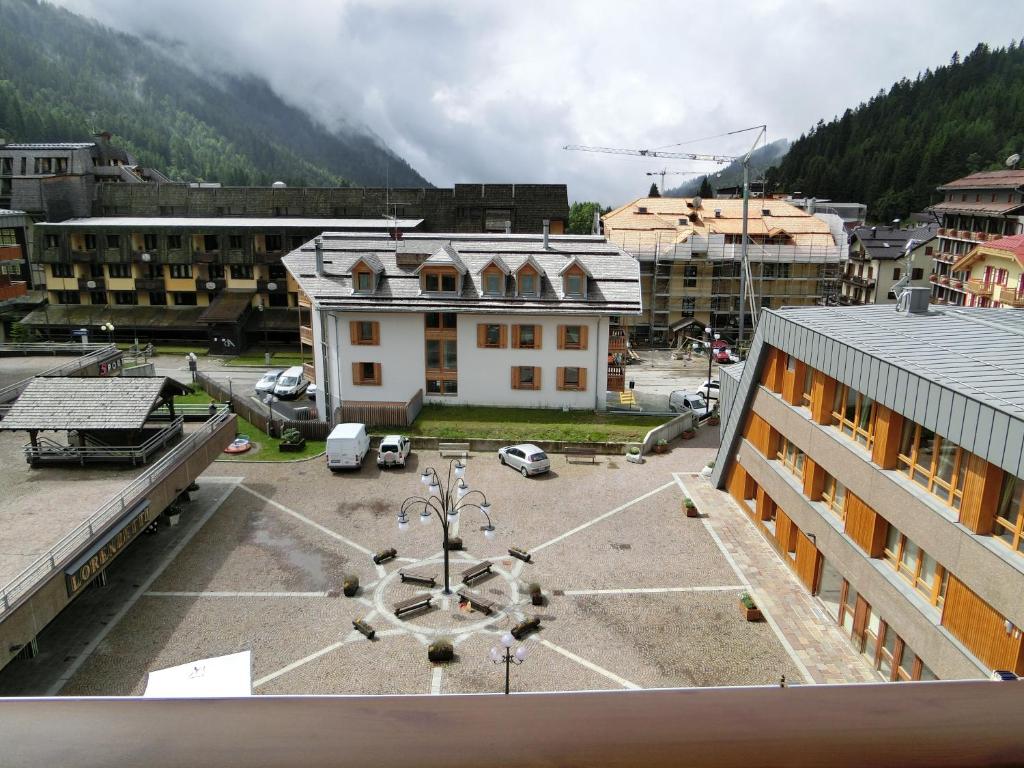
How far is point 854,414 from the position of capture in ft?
75.3

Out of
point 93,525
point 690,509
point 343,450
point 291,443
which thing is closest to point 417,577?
point 93,525

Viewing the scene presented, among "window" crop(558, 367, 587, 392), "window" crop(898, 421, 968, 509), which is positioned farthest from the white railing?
"window" crop(898, 421, 968, 509)

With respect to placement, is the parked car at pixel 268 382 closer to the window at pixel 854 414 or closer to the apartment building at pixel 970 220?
the window at pixel 854 414

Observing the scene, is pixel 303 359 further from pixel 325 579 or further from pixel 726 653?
pixel 726 653

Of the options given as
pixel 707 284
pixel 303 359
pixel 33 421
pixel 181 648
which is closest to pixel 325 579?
pixel 181 648

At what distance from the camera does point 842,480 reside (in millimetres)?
22703

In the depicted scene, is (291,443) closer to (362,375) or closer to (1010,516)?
(362,375)

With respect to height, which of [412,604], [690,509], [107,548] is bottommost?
[412,604]

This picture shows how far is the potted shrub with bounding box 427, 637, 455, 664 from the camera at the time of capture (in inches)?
840

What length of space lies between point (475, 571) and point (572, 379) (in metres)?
20.2

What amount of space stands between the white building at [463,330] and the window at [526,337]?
0.20 feet

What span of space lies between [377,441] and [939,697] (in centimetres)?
3898

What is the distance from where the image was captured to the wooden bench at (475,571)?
25.7 m

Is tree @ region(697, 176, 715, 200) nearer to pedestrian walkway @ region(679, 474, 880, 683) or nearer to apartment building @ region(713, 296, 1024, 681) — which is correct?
pedestrian walkway @ region(679, 474, 880, 683)
